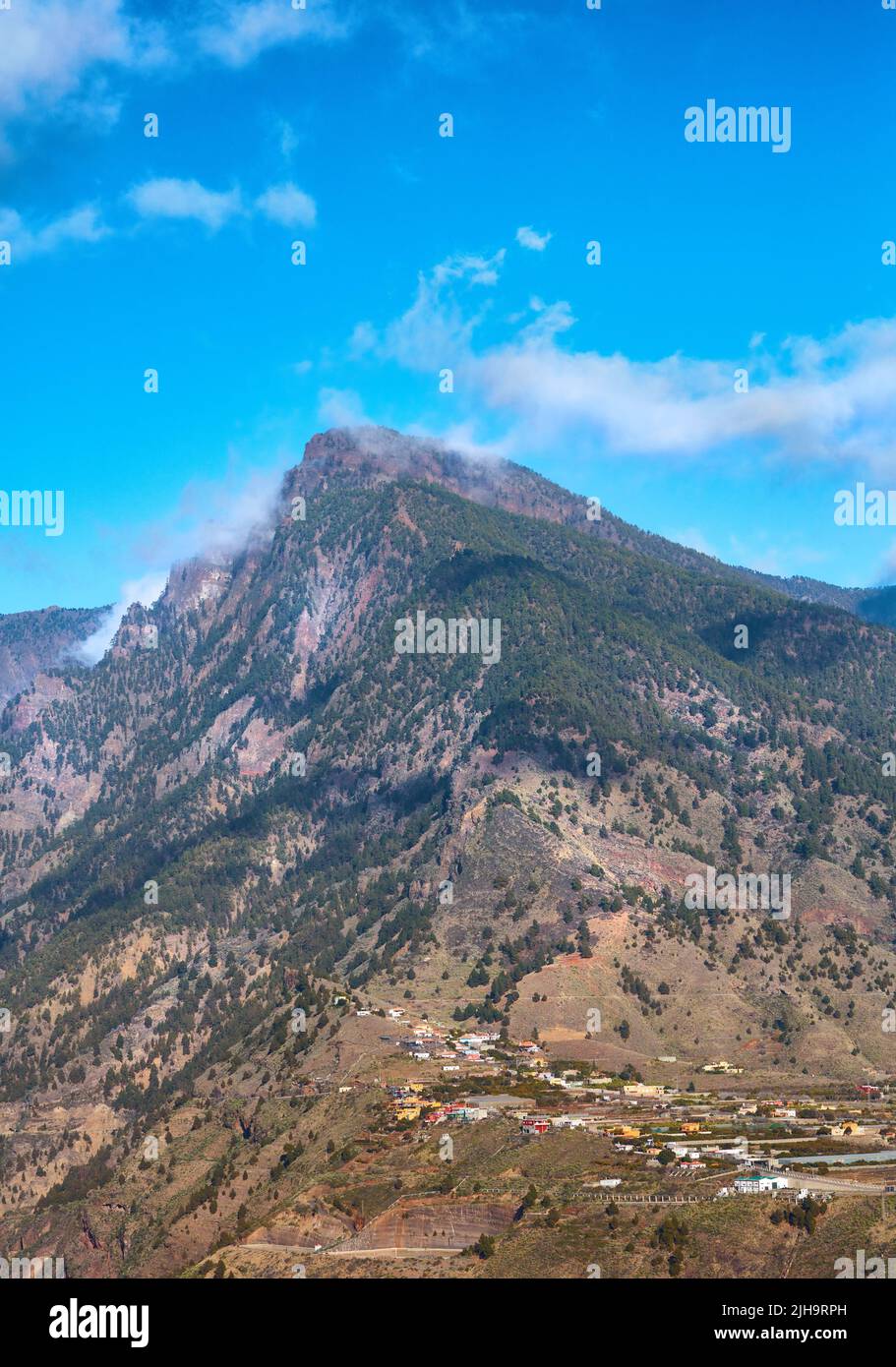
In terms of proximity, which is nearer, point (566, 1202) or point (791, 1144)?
point (566, 1202)
